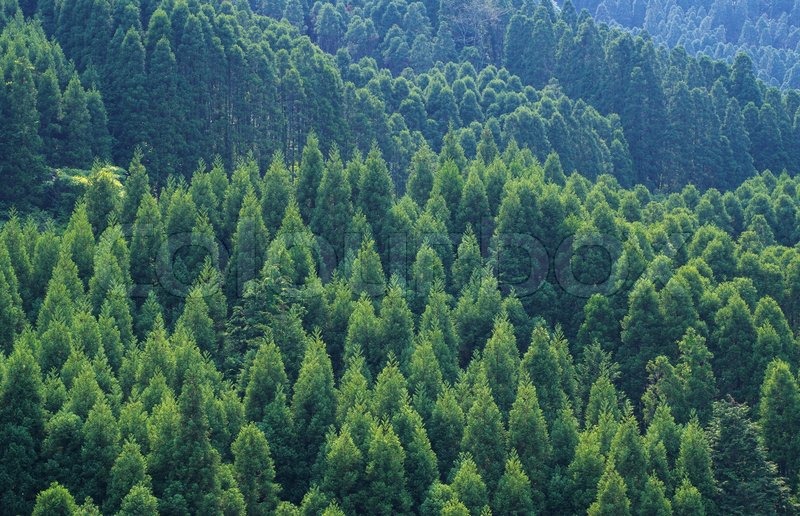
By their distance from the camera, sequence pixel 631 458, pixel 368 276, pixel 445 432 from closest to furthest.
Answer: pixel 631 458 < pixel 445 432 < pixel 368 276

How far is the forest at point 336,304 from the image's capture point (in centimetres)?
4041

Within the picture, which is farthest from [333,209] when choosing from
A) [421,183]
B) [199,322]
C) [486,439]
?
[486,439]

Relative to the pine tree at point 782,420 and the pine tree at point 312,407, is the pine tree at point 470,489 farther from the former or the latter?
the pine tree at point 782,420

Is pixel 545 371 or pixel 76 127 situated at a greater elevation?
pixel 76 127

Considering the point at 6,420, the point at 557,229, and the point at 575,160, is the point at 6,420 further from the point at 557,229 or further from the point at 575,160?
the point at 575,160

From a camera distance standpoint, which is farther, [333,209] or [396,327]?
[333,209]

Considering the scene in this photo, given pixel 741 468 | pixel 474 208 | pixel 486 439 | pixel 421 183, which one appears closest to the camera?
pixel 486 439

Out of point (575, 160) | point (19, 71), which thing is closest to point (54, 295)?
point (19, 71)

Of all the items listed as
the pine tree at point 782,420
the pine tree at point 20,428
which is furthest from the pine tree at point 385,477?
the pine tree at point 782,420

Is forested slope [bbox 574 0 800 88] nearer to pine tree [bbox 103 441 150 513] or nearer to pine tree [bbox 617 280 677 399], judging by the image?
pine tree [bbox 617 280 677 399]

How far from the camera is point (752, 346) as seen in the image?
5478 centimetres

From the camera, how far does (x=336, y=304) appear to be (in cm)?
5119

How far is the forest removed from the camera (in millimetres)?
40406

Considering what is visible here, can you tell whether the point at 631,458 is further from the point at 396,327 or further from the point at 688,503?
the point at 396,327
